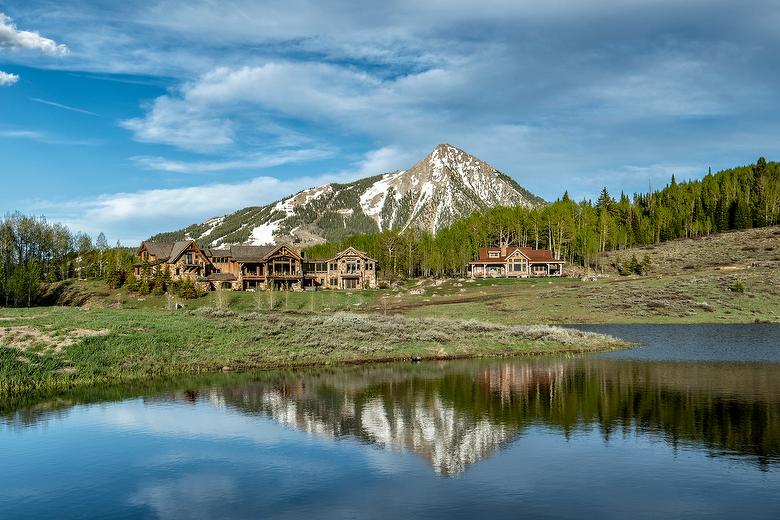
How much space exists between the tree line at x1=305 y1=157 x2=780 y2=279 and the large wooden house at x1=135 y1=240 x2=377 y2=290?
13615mm

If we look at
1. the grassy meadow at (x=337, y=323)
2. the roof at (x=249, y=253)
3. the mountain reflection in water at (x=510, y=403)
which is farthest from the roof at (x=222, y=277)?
the mountain reflection in water at (x=510, y=403)

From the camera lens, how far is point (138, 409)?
36.8 meters

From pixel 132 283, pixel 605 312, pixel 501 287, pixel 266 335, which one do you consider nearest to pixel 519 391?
pixel 266 335

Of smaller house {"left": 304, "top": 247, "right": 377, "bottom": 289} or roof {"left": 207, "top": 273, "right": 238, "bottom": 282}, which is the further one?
smaller house {"left": 304, "top": 247, "right": 377, "bottom": 289}

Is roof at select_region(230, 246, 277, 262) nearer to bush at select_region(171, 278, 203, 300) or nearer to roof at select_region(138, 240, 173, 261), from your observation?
roof at select_region(138, 240, 173, 261)

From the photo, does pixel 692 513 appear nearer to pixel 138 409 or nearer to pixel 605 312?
pixel 138 409

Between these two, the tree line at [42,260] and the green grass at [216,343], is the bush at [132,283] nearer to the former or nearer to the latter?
the tree line at [42,260]

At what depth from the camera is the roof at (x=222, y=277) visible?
4886 inches

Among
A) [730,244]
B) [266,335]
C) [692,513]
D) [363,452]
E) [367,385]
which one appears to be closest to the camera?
[692,513]

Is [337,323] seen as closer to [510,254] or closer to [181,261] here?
[181,261]

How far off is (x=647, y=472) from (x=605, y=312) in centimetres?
6894

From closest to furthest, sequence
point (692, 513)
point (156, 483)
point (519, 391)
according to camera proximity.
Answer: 1. point (692, 513)
2. point (156, 483)
3. point (519, 391)

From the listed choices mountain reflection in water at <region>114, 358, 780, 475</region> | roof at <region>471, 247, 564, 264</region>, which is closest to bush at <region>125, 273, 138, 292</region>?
mountain reflection in water at <region>114, 358, 780, 475</region>

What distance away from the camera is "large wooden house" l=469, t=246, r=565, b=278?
146 meters
